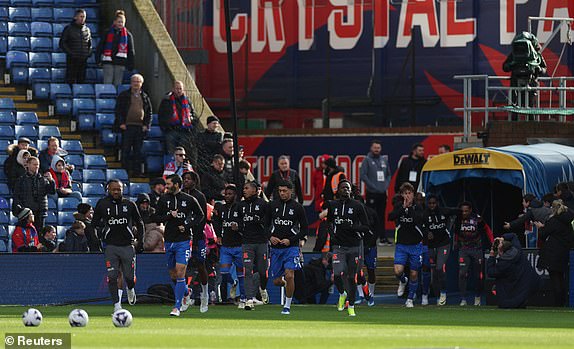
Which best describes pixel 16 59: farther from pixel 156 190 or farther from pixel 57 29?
pixel 156 190

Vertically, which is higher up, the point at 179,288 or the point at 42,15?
the point at 42,15

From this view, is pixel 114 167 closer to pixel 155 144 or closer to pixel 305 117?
pixel 155 144

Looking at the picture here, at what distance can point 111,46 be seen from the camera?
3238cm

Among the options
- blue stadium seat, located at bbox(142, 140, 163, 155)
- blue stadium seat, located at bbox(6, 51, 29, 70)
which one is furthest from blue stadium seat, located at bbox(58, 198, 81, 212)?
blue stadium seat, located at bbox(6, 51, 29, 70)

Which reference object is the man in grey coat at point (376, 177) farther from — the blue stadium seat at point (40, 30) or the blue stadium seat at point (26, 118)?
the blue stadium seat at point (40, 30)

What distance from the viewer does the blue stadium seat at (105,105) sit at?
3225cm

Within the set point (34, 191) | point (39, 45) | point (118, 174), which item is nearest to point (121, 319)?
point (34, 191)

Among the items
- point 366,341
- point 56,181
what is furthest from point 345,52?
point 366,341

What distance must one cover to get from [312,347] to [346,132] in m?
17.5

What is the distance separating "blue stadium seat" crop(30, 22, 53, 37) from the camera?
110 ft

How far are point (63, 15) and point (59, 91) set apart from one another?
2.61 m

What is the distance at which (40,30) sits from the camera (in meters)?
33.7

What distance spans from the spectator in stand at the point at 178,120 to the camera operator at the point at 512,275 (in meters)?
7.40

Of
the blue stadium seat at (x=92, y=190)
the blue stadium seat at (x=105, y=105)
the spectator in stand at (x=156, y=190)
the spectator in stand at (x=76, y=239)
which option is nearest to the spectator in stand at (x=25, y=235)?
the spectator in stand at (x=76, y=239)
